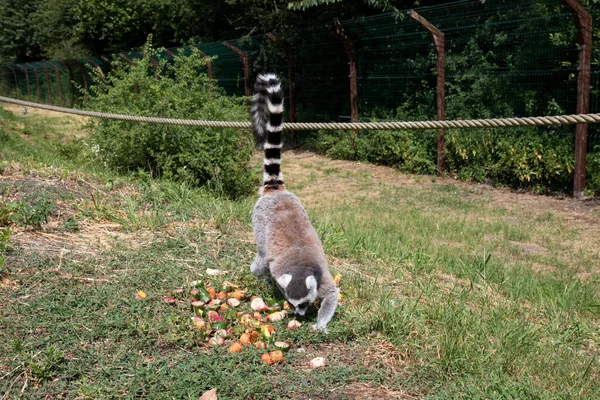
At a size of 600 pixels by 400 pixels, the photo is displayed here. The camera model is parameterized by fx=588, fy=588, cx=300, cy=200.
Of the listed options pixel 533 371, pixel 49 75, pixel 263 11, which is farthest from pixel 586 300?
pixel 49 75

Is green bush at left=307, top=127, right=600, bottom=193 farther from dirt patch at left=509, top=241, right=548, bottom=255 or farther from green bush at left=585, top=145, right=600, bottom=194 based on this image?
dirt patch at left=509, top=241, right=548, bottom=255

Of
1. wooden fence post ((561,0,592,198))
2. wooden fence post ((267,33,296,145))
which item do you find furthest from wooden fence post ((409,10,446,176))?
wooden fence post ((267,33,296,145))

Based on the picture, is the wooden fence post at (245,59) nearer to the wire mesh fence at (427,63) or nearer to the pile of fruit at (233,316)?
the wire mesh fence at (427,63)

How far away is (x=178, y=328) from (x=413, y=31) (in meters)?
9.28

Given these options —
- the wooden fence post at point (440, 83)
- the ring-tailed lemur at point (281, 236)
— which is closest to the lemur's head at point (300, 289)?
the ring-tailed lemur at point (281, 236)

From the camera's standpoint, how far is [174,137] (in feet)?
24.6

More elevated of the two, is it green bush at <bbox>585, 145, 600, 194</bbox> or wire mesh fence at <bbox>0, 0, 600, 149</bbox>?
wire mesh fence at <bbox>0, 0, 600, 149</bbox>

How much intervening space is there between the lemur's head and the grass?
0.52 feet

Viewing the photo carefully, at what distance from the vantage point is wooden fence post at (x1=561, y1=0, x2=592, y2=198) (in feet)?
25.4

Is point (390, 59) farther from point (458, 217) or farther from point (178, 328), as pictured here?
point (178, 328)

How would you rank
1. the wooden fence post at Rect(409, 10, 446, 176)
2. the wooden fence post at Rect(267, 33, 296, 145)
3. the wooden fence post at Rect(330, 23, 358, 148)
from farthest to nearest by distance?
the wooden fence post at Rect(267, 33, 296, 145)
the wooden fence post at Rect(330, 23, 358, 148)
the wooden fence post at Rect(409, 10, 446, 176)

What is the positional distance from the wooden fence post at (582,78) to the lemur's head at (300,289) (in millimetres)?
5961

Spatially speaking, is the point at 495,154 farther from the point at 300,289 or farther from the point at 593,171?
the point at 300,289

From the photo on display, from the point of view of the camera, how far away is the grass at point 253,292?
2.74 metres
